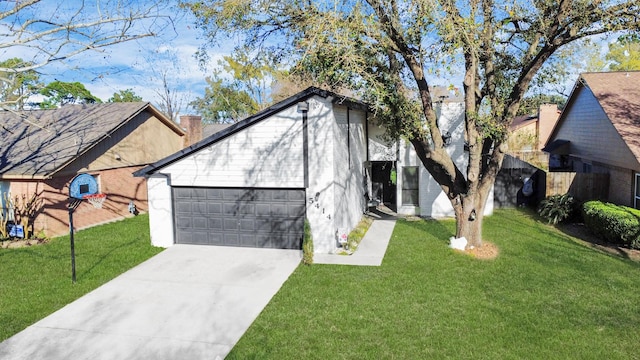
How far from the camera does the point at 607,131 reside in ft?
50.4

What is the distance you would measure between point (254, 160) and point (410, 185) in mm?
7191

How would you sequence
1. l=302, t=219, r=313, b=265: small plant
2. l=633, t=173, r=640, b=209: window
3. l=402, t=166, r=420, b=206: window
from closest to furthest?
1. l=302, t=219, r=313, b=265: small plant
2. l=633, t=173, r=640, b=209: window
3. l=402, t=166, r=420, b=206: window

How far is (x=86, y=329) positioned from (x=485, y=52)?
10.8m

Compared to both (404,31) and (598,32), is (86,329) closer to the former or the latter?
(404,31)

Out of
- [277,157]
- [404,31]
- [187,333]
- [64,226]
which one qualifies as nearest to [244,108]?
[64,226]

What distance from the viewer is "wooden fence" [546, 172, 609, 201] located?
15.4 meters

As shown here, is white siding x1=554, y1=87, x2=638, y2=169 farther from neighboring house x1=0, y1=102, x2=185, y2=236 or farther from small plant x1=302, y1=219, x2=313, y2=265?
neighboring house x1=0, y1=102, x2=185, y2=236

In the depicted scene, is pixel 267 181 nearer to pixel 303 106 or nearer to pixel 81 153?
pixel 303 106

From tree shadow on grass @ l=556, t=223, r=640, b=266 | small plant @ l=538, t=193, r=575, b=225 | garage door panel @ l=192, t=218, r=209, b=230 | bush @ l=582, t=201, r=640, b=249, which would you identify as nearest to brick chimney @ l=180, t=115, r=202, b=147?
garage door panel @ l=192, t=218, r=209, b=230

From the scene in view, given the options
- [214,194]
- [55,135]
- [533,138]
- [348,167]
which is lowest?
[214,194]

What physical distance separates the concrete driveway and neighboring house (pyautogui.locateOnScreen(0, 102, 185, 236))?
6083 millimetres

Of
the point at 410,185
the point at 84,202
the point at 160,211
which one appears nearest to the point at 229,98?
the point at 84,202

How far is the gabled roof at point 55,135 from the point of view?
14905 mm

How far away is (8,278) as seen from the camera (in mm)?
10461
